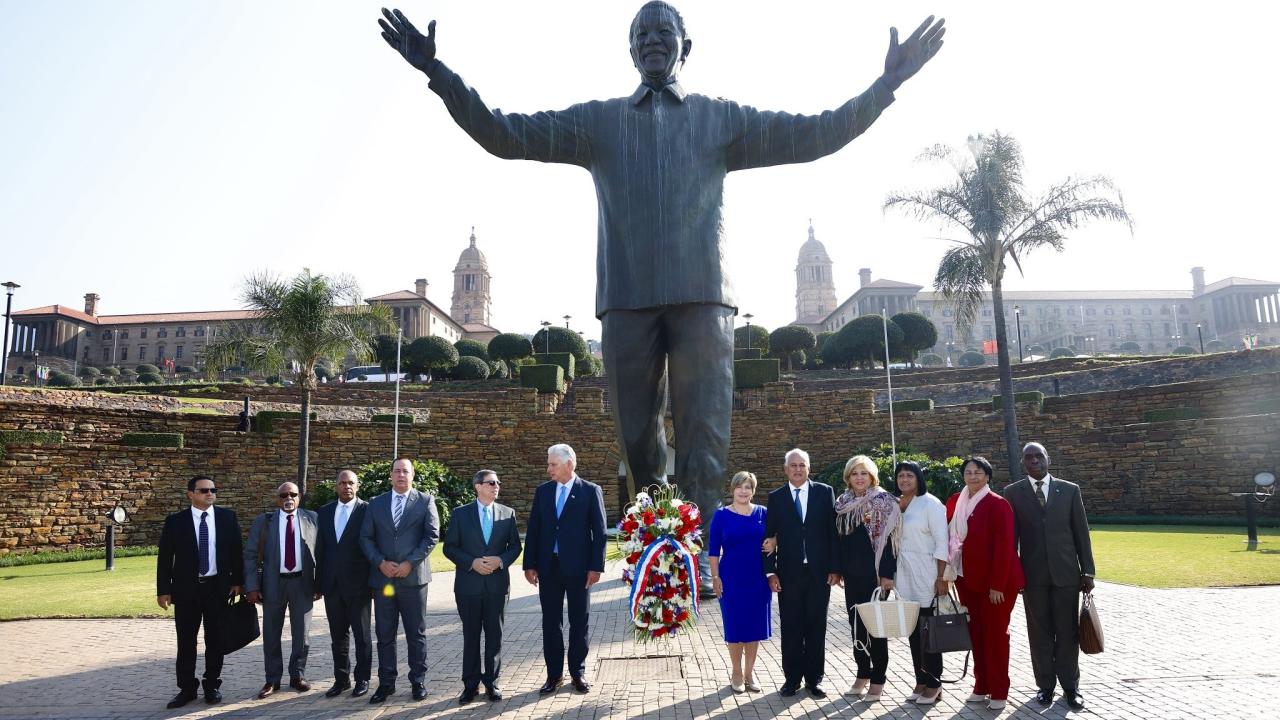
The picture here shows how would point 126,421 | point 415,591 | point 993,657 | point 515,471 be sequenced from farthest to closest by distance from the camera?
point 515,471 → point 126,421 → point 415,591 → point 993,657

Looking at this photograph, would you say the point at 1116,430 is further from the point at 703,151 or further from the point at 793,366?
the point at 793,366

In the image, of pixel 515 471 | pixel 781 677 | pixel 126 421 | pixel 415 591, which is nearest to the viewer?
pixel 781 677

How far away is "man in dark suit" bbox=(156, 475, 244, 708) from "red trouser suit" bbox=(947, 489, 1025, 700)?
4.37 metres

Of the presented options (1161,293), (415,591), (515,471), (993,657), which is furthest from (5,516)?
(1161,293)

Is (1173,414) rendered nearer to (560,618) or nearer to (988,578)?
(988,578)

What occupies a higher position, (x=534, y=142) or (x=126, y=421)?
(x=534, y=142)

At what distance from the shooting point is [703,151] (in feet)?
15.9

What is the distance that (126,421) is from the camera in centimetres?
1802

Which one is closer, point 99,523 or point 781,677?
point 781,677

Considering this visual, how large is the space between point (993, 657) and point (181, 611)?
187 inches

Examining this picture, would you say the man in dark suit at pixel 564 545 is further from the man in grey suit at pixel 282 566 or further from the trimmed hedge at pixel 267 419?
the trimmed hedge at pixel 267 419

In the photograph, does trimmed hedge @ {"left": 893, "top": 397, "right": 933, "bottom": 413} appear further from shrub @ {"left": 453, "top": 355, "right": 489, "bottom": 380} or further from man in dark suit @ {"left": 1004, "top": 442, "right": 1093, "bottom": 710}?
shrub @ {"left": 453, "top": 355, "right": 489, "bottom": 380}

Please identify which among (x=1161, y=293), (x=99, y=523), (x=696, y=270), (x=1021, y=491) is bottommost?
(x=99, y=523)

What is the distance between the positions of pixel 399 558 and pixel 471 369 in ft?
119
